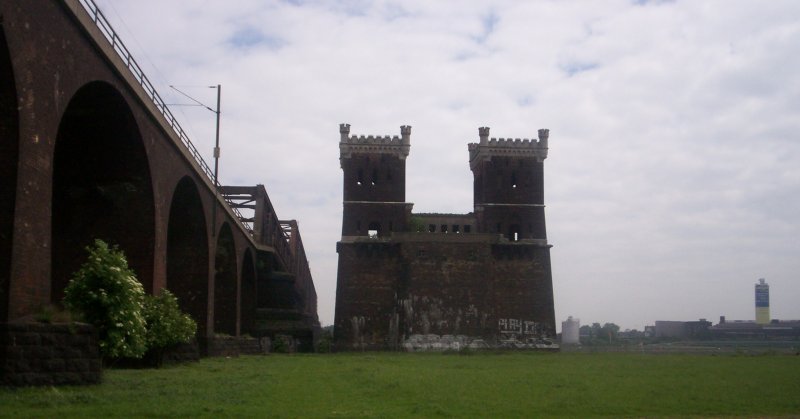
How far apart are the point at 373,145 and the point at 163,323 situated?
39913 millimetres

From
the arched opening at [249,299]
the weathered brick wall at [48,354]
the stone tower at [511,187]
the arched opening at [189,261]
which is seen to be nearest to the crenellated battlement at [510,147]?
the stone tower at [511,187]

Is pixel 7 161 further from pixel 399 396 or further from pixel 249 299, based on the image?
pixel 249 299

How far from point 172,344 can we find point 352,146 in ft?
126

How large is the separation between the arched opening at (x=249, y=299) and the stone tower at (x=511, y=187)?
60.2ft

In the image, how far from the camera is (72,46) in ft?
53.6

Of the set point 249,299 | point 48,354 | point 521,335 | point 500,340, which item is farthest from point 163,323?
point 521,335

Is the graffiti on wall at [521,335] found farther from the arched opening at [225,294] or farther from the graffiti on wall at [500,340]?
the arched opening at [225,294]

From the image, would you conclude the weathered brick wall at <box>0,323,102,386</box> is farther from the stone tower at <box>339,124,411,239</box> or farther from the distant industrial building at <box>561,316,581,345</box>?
the distant industrial building at <box>561,316,581,345</box>

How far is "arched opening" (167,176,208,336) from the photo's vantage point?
32.2 m

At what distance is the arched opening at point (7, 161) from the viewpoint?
1347 centimetres

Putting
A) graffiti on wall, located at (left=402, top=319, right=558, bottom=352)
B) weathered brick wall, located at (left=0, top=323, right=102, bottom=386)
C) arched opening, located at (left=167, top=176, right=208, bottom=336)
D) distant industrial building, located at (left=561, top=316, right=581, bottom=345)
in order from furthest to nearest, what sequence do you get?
distant industrial building, located at (left=561, top=316, right=581, bottom=345)
graffiti on wall, located at (left=402, top=319, right=558, bottom=352)
arched opening, located at (left=167, top=176, right=208, bottom=336)
weathered brick wall, located at (left=0, top=323, right=102, bottom=386)

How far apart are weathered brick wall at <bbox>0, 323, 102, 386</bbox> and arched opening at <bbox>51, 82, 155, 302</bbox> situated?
7.70 metres

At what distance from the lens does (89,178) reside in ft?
74.5

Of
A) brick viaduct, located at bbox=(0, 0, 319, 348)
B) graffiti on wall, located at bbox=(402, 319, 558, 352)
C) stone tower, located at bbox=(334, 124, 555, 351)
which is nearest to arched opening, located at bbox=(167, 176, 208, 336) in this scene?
brick viaduct, located at bbox=(0, 0, 319, 348)
